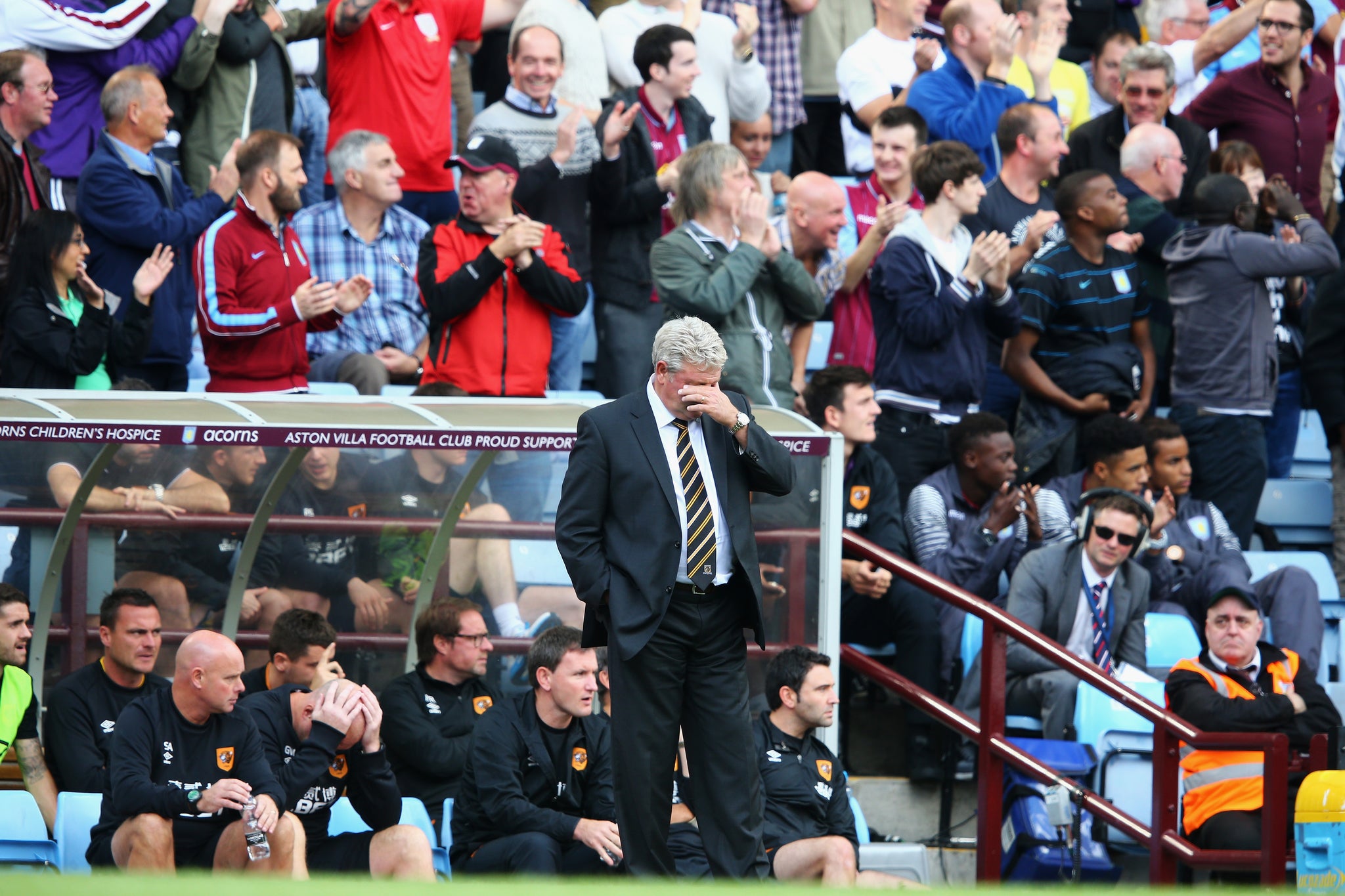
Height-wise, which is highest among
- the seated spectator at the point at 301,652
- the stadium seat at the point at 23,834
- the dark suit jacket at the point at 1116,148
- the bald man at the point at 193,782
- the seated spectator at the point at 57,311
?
the dark suit jacket at the point at 1116,148

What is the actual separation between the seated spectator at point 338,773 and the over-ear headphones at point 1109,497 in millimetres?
3640

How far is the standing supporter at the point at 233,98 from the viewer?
10.1 metres

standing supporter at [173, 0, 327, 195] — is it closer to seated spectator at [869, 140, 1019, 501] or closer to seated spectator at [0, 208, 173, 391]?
seated spectator at [0, 208, 173, 391]

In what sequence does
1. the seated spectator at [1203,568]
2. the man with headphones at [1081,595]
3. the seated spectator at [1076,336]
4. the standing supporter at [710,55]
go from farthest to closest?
the standing supporter at [710,55]
the seated spectator at [1076,336]
the seated spectator at [1203,568]
the man with headphones at [1081,595]

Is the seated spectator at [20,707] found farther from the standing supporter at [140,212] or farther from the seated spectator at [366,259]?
the seated spectator at [366,259]

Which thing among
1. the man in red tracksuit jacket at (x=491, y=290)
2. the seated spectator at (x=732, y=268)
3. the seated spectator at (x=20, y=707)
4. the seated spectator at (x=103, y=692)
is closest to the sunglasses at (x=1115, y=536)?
the seated spectator at (x=732, y=268)

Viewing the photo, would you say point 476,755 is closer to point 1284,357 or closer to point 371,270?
point 371,270

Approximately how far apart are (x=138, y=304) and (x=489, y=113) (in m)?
2.41

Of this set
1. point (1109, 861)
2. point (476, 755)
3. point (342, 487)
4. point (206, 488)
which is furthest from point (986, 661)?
point (206, 488)

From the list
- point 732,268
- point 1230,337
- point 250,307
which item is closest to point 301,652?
point 250,307

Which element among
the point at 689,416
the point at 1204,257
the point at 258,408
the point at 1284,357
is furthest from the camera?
the point at 1284,357

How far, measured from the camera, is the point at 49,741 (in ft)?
23.9

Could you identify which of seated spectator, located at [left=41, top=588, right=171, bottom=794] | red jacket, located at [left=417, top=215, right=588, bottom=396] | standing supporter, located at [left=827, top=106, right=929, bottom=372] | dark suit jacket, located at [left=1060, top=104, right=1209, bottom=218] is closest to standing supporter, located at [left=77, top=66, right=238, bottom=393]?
red jacket, located at [left=417, top=215, right=588, bottom=396]

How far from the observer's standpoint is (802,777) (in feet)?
24.1
